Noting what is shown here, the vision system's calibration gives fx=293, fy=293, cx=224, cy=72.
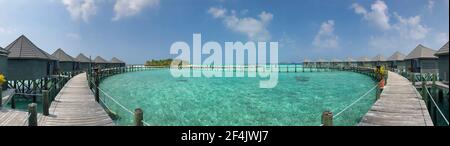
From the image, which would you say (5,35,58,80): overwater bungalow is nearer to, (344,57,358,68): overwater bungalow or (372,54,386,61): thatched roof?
(372,54,386,61): thatched roof

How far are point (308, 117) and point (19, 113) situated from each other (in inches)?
480

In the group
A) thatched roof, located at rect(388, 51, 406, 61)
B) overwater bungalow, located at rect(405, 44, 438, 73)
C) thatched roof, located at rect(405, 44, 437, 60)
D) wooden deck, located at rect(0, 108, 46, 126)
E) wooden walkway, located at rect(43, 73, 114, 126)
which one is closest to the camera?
wooden deck, located at rect(0, 108, 46, 126)

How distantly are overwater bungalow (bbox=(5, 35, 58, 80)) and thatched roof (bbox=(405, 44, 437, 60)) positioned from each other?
1410 inches

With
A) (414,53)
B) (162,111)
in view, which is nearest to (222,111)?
(162,111)

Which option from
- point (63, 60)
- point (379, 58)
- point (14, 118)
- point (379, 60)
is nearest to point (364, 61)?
point (379, 58)

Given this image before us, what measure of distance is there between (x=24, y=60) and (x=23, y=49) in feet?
3.65

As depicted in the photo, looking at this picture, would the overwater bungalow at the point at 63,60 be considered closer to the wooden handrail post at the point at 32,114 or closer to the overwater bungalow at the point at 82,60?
the overwater bungalow at the point at 82,60

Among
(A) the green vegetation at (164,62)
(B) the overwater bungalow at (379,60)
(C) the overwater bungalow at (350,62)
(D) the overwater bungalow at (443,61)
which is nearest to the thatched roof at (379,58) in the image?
(B) the overwater bungalow at (379,60)

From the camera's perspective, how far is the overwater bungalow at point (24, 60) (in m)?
21.1

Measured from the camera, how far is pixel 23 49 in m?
22.2

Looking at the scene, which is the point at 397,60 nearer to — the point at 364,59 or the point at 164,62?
the point at 364,59

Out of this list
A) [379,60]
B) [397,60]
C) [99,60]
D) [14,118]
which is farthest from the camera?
[379,60]

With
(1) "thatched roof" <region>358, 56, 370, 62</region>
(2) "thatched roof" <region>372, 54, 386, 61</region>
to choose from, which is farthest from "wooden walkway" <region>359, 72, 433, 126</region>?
(1) "thatched roof" <region>358, 56, 370, 62</region>

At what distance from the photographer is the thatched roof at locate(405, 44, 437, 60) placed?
3047 centimetres
